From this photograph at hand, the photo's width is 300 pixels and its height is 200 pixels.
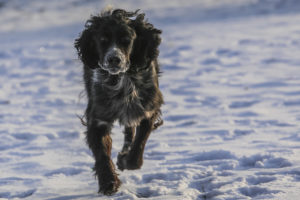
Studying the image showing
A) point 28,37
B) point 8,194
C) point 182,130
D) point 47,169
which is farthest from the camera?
point 28,37

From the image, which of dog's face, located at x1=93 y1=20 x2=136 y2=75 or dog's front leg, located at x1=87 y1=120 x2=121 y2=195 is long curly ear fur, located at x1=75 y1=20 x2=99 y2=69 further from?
dog's front leg, located at x1=87 y1=120 x2=121 y2=195

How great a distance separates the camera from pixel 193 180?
152 inches

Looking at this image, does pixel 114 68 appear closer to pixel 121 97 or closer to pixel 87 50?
pixel 121 97

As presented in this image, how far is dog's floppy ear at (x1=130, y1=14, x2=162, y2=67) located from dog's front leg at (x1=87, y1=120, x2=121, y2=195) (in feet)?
2.16

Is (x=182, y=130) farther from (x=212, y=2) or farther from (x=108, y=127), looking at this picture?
(x=212, y=2)

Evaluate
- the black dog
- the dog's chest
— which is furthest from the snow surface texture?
the dog's chest

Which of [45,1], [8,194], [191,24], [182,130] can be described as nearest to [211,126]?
[182,130]

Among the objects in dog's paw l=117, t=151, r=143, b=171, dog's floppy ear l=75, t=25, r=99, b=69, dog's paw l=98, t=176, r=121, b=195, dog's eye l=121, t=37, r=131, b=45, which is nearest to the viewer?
dog's paw l=98, t=176, r=121, b=195

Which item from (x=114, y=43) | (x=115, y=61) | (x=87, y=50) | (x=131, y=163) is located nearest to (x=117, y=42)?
(x=114, y=43)

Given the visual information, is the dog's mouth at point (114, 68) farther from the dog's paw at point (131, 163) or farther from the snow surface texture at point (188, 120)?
the snow surface texture at point (188, 120)

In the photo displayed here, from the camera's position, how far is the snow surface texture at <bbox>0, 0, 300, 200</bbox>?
382 centimetres

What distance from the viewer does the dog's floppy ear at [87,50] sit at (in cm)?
434

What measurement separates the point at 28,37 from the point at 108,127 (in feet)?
35.2

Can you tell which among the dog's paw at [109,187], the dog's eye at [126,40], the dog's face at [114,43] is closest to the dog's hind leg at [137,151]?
the dog's paw at [109,187]
